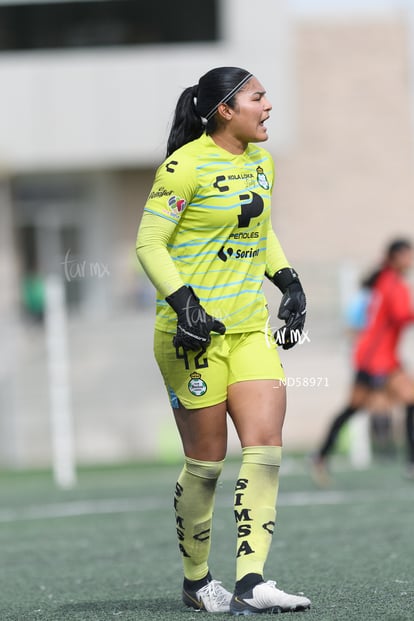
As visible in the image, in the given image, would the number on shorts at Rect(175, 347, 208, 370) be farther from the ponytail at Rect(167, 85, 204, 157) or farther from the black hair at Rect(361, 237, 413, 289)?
the black hair at Rect(361, 237, 413, 289)

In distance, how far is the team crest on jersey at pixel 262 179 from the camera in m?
5.49

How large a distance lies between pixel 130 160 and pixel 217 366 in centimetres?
2177

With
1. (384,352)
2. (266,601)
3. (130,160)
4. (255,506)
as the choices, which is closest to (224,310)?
(255,506)

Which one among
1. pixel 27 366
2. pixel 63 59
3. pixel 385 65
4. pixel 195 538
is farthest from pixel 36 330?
pixel 195 538

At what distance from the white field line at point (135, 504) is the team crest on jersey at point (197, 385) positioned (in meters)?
5.34

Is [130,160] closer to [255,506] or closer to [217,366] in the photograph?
[217,366]

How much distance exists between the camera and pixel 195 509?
5629mm

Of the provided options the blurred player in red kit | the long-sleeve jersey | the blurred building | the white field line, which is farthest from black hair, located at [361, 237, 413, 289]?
the long-sleeve jersey

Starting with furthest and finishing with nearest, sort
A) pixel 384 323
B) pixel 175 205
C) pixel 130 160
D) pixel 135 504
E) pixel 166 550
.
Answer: pixel 130 160 → pixel 384 323 → pixel 135 504 → pixel 166 550 → pixel 175 205

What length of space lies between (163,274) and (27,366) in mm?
16513

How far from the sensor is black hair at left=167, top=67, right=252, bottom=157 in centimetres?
549

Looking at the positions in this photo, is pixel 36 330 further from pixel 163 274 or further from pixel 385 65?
pixel 163 274

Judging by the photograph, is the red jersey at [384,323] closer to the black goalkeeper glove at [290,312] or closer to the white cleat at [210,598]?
the black goalkeeper glove at [290,312]

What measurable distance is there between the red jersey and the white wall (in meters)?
14.1
